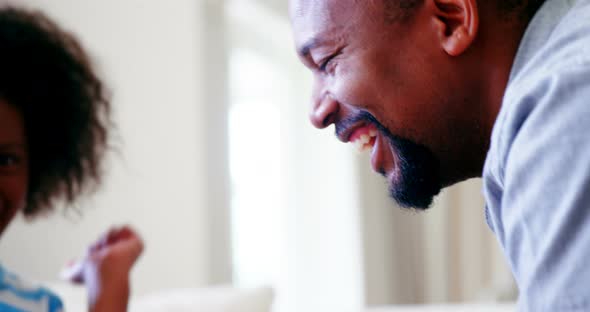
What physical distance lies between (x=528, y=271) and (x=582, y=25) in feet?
0.58

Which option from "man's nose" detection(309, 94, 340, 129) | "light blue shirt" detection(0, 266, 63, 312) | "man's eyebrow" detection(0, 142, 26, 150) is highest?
"man's nose" detection(309, 94, 340, 129)

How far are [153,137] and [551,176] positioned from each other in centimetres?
206

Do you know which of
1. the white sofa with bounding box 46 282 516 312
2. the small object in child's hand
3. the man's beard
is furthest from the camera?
the white sofa with bounding box 46 282 516 312

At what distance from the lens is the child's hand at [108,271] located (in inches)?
42.2

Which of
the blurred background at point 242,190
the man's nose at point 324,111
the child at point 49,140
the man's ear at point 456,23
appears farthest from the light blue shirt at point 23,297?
the blurred background at point 242,190

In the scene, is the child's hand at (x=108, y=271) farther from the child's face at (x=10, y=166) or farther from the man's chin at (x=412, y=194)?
the man's chin at (x=412, y=194)

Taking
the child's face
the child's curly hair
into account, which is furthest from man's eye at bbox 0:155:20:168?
the child's curly hair

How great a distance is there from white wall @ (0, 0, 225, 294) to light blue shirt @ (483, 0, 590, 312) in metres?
1.70

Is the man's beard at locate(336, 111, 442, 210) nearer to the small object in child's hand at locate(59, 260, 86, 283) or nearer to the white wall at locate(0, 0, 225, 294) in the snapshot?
the small object in child's hand at locate(59, 260, 86, 283)

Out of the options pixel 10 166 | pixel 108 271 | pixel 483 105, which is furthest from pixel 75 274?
pixel 483 105

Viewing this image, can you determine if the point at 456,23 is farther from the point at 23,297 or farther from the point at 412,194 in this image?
the point at 23,297

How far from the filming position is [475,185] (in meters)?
3.41

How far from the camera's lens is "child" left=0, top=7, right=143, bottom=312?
3.44ft

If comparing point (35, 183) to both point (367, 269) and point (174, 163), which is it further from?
point (367, 269)
